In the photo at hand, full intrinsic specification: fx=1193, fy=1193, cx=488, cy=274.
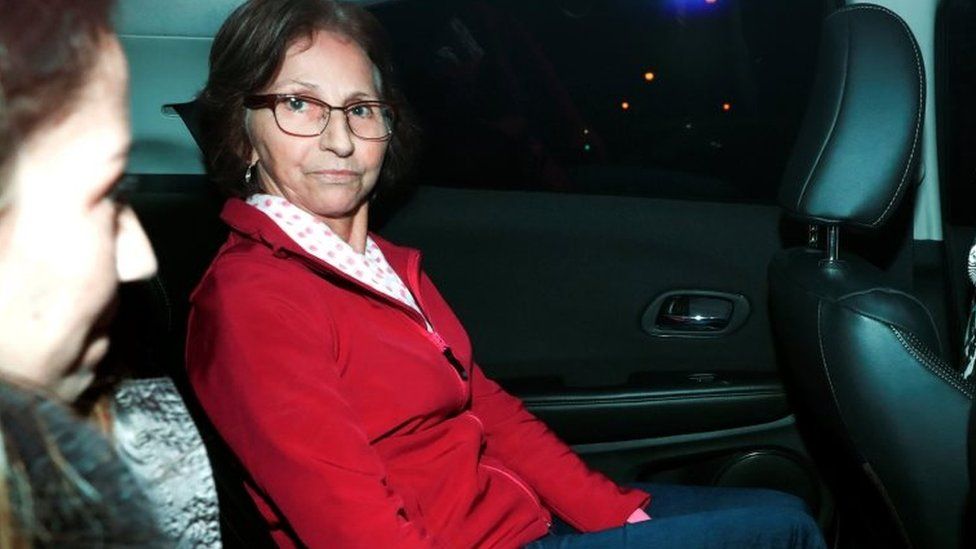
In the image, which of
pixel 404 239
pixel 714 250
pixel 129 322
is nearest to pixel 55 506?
pixel 129 322

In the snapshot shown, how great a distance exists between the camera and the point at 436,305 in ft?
6.77

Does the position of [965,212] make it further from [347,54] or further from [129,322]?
[129,322]

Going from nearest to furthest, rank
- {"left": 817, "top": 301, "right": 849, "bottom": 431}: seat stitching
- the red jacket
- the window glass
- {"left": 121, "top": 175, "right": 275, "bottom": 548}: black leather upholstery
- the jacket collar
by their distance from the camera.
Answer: {"left": 121, "top": 175, "right": 275, "bottom": 548}: black leather upholstery → the red jacket → the jacket collar → {"left": 817, "top": 301, "right": 849, "bottom": 431}: seat stitching → the window glass

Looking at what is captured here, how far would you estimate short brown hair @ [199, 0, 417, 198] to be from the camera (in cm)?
188

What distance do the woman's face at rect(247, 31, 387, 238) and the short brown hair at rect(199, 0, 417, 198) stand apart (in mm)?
19

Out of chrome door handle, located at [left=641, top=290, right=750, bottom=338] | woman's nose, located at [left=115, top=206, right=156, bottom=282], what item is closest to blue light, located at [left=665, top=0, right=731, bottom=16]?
chrome door handle, located at [left=641, top=290, right=750, bottom=338]

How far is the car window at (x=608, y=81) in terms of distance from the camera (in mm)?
2406

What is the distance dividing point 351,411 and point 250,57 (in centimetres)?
62

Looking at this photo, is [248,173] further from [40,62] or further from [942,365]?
[40,62]

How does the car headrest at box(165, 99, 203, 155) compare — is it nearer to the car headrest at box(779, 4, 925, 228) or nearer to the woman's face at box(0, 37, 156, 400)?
the car headrest at box(779, 4, 925, 228)

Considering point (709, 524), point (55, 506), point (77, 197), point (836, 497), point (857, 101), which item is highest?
point (77, 197)

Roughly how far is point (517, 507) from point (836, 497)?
3.00ft

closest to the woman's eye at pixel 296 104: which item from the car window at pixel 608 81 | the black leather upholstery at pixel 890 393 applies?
the car window at pixel 608 81

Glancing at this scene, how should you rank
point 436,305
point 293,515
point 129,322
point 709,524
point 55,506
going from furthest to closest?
1. point 436,305
2. point 709,524
3. point 293,515
4. point 129,322
5. point 55,506
